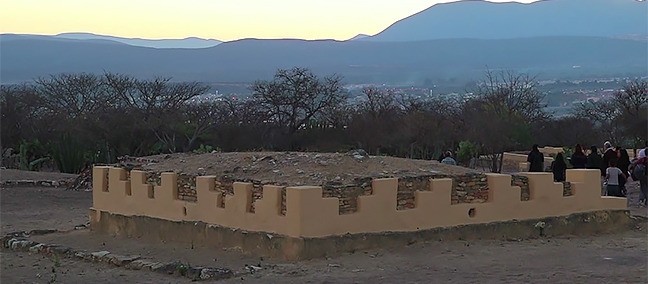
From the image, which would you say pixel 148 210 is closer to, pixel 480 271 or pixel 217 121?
pixel 480 271

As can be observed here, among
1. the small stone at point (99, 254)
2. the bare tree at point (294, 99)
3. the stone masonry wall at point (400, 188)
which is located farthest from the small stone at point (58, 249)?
the bare tree at point (294, 99)

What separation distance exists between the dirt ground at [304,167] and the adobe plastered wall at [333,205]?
0.37 metres

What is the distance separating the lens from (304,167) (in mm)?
13719

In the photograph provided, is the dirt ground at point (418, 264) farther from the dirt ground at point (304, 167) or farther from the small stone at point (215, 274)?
the dirt ground at point (304, 167)

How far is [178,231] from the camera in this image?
14172 mm

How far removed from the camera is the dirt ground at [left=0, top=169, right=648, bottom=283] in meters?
10.8

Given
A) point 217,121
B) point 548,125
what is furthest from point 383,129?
point 548,125

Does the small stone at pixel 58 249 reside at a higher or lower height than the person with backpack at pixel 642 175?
lower

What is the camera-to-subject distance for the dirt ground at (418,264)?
35.3 feet

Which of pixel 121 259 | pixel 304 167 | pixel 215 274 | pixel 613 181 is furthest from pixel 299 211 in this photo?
pixel 613 181

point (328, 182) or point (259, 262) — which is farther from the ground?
point (328, 182)

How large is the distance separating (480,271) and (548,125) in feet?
118

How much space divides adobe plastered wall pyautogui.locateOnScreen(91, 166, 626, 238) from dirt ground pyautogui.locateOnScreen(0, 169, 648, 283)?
1.24 ft

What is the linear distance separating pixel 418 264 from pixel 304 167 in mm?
2698
